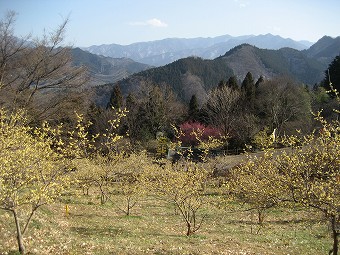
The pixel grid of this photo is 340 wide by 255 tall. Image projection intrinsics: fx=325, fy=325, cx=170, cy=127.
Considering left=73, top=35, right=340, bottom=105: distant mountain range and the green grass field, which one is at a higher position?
left=73, top=35, right=340, bottom=105: distant mountain range

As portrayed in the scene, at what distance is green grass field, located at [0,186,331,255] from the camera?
10.9 metres

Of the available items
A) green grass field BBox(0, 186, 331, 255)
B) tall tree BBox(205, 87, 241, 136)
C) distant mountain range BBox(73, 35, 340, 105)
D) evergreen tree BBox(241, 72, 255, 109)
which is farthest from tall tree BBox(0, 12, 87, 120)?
distant mountain range BBox(73, 35, 340, 105)

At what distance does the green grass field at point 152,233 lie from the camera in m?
10.9

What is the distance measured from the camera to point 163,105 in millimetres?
53344

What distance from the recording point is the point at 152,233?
14.0 m

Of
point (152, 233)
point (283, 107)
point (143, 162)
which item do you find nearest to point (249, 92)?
point (283, 107)

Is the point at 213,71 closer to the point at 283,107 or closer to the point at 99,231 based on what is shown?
the point at 283,107

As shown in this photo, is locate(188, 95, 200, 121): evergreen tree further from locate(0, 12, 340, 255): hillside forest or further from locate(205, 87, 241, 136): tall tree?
locate(205, 87, 241, 136): tall tree

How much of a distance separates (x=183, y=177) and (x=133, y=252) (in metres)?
4.22

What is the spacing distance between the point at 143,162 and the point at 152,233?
8519 millimetres

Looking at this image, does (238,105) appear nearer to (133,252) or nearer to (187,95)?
(133,252)

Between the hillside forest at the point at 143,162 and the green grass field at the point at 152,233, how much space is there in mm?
96

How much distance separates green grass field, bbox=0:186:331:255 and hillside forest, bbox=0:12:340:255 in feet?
0.31

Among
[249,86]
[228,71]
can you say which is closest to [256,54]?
[228,71]
